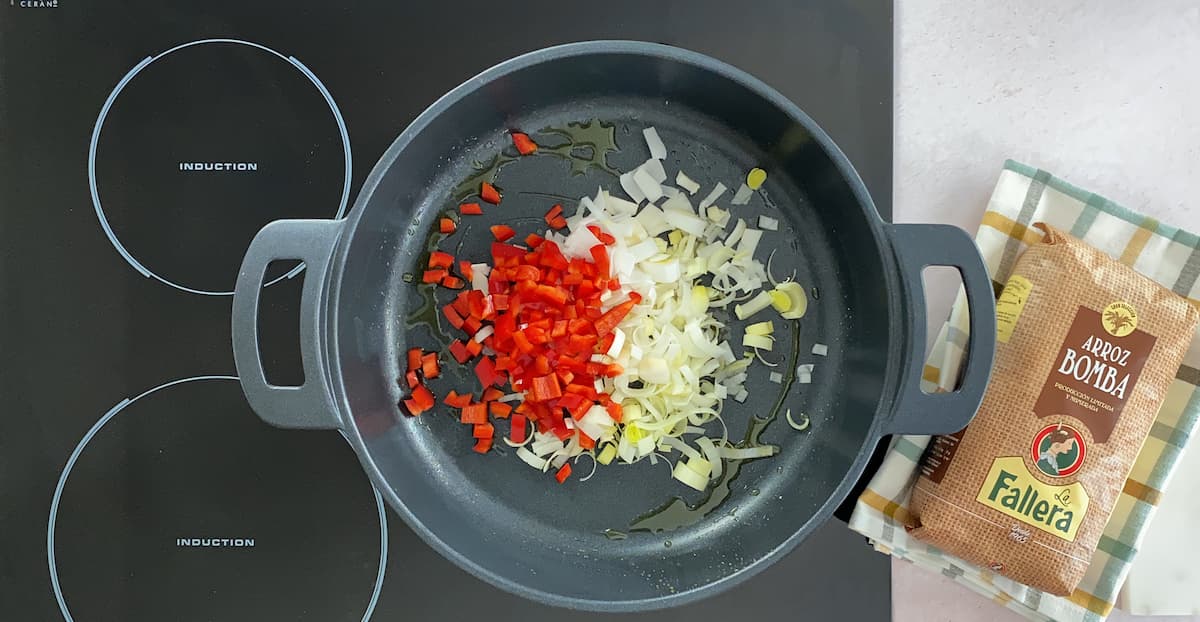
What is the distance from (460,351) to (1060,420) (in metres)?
0.68

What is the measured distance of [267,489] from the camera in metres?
0.86

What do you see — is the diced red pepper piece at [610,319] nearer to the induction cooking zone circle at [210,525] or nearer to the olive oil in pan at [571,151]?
the olive oil in pan at [571,151]

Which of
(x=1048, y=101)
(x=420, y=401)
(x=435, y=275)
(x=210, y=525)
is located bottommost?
(x=210, y=525)

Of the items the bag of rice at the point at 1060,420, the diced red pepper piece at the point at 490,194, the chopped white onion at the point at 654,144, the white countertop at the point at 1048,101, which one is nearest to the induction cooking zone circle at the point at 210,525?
the diced red pepper piece at the point at 490,194

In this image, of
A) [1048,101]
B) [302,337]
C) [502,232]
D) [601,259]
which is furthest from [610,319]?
[1048,101]

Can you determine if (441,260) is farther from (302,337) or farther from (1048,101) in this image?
(1048,101)

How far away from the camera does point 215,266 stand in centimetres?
87

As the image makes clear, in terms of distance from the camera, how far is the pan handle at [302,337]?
2.37ft

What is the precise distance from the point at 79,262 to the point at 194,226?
0.47 feet

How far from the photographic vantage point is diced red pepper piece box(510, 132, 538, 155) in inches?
36.8

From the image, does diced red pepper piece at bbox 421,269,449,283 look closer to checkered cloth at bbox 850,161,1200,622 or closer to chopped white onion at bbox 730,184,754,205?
chopped white onion at bbox 730,184,754,205

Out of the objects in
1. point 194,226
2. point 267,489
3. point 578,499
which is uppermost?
point 194,226

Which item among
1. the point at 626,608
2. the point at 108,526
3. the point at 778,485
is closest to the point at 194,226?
the point at 108,526

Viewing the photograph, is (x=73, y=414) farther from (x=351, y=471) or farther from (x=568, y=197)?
(x=568, y=197)
